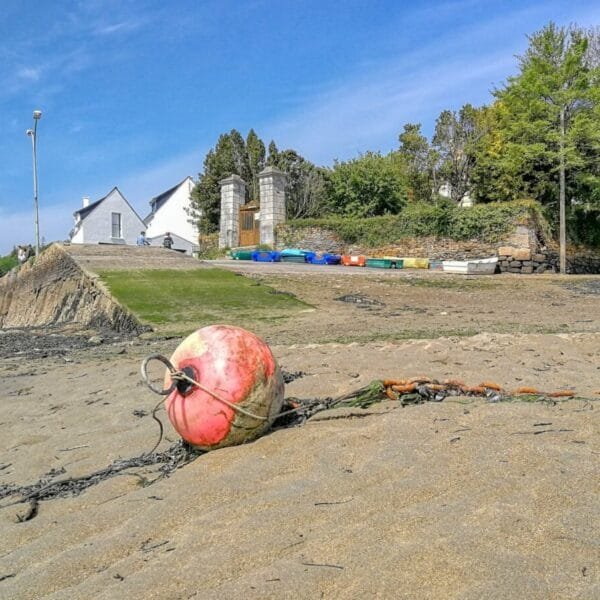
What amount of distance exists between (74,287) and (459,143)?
2538cm

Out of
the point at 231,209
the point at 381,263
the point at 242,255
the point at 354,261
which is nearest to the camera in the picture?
the point at 381,263

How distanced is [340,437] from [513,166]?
27.1 meters

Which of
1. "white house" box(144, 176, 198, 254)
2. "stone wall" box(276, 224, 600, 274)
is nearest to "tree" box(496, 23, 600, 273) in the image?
"stone wall" box(276, 224, 600, 274)

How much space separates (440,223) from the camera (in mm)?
29281

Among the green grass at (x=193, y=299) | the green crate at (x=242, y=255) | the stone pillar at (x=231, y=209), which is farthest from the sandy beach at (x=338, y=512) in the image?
the stone pillar at (x=231, y=209)

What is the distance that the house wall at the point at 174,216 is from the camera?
5331 cm

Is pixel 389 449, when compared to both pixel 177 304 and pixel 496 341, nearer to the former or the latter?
pixel 496 341

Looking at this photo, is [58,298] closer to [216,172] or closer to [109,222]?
[216,172]

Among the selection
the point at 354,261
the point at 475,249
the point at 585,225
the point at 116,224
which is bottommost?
the point at 354,261

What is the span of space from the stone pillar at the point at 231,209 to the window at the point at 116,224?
66.8 ft

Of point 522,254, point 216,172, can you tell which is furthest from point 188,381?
point 216,172

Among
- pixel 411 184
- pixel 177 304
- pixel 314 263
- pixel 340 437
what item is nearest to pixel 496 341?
pixel 340 437

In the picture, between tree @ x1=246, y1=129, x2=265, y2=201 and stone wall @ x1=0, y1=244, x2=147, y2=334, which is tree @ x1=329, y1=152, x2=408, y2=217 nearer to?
tree @ x1=246, y1=129, x2=265, y2=201

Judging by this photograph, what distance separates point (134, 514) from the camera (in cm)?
337
